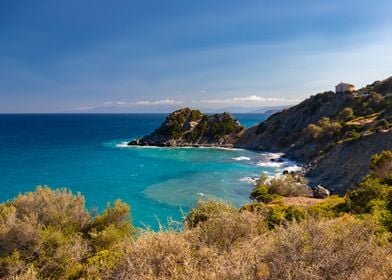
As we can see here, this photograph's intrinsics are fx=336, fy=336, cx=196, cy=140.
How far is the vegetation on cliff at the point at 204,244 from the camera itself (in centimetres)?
888

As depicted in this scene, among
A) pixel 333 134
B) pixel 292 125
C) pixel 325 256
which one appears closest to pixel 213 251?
pixel 325 256

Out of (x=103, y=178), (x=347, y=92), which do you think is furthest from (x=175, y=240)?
(x=347, y=92)

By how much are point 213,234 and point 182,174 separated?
156ft

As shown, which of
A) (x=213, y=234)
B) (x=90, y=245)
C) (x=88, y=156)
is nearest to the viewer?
(x=213, y=234)

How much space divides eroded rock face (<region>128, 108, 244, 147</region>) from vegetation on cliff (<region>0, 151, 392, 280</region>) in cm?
8160

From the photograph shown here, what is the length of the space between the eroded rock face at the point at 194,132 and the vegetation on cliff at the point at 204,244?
8160 cm

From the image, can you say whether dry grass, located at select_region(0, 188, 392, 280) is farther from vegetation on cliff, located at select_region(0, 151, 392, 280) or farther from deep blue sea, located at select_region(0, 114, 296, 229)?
deep blue sea, located at select_region(0, 114, 296, 229)

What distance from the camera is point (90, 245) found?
21000 mm

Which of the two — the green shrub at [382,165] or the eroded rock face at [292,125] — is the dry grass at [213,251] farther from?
the eroded rock face at [292,125]

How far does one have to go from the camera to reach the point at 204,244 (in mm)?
13250

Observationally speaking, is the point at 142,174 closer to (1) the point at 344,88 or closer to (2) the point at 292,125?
(2) the point at 292,125

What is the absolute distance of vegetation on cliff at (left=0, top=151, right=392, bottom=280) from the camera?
888 centimetres

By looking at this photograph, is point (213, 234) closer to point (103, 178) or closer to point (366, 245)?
point (366, 245)

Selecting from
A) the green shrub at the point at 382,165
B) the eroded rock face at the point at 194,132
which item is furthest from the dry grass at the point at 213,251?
the eroded rock face at the point at 194,132
